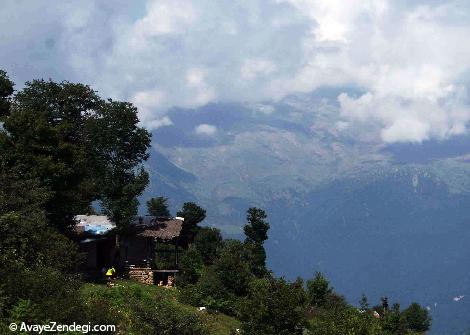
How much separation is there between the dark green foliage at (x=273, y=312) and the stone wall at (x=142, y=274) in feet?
83.6

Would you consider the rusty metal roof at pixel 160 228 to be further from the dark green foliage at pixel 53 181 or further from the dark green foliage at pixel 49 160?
the dark green foliage at pixel 49 160

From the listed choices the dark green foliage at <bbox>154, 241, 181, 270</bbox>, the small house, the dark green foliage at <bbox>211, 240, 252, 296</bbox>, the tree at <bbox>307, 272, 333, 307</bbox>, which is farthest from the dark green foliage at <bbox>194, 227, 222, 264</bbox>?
the dark green foliage at <bbox>211, 240, 252, 296</bbox>

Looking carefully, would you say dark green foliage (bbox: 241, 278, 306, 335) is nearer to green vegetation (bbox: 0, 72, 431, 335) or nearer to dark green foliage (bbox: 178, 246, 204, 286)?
green vegetation (bbox: 0, 72, 431, 335)

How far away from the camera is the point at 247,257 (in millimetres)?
56062

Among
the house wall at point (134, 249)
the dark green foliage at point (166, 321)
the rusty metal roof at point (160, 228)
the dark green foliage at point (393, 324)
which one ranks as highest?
the rusty metal roof at point (160, 228)

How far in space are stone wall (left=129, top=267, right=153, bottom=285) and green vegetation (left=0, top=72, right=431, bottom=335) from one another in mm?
2444

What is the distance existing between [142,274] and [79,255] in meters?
16.4

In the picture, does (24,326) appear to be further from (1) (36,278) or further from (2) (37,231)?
(2) (37,231)

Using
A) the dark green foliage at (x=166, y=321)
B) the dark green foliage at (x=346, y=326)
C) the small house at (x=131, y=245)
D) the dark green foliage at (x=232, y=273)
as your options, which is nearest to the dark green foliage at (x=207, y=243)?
the small house at (x=131, y=245)

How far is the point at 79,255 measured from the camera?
31.9 meters

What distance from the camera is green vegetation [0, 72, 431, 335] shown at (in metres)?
18.2

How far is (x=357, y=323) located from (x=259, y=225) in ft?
Result: 156

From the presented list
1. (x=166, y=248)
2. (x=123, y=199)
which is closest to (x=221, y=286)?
(x=123, y=199)

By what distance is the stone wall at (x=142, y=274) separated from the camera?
4756 cm
